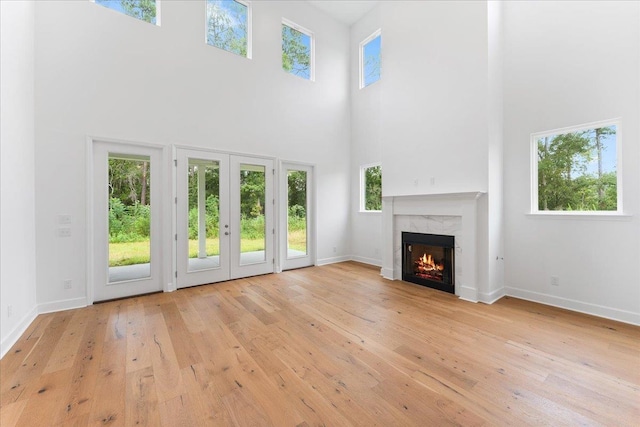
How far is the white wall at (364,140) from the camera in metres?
6.13

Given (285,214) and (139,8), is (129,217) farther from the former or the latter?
(139,8)

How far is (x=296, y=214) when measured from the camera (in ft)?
19.4

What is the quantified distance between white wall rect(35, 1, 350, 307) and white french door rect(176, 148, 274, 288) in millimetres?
384

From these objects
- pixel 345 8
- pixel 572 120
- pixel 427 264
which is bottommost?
pixel 427 264

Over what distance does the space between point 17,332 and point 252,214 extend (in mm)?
3333

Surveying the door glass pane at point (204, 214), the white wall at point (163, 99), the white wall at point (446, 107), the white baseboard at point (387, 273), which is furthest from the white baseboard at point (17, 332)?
the white wall at point (446, 107)

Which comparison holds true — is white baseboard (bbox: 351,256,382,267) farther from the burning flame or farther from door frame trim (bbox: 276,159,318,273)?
the burning flame

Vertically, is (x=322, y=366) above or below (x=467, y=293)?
below

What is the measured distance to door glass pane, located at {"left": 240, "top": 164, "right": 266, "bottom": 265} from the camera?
5.11 metres

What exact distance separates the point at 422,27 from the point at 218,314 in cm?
571

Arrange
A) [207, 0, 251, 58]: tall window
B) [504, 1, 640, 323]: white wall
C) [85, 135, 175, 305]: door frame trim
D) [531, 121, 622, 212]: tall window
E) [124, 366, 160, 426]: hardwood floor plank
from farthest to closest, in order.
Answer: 1. [207, 0, 251, 58]: tall window
2. [85, 135, 175, 305]: door frame trim
3. [531, 121, 622, 212]: tall window
4. [504, 1, 640, 323]: white wall
5. [124, 366, 160, 426]: hardwood floor plank

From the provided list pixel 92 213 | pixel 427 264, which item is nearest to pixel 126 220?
pixel 92 213

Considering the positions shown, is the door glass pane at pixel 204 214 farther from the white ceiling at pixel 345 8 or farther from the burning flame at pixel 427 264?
the white ceiling at pixel 345 8

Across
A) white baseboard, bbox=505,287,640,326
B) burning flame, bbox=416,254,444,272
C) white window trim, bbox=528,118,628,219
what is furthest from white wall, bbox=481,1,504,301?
burning flame, bbox=416,254,444,272
